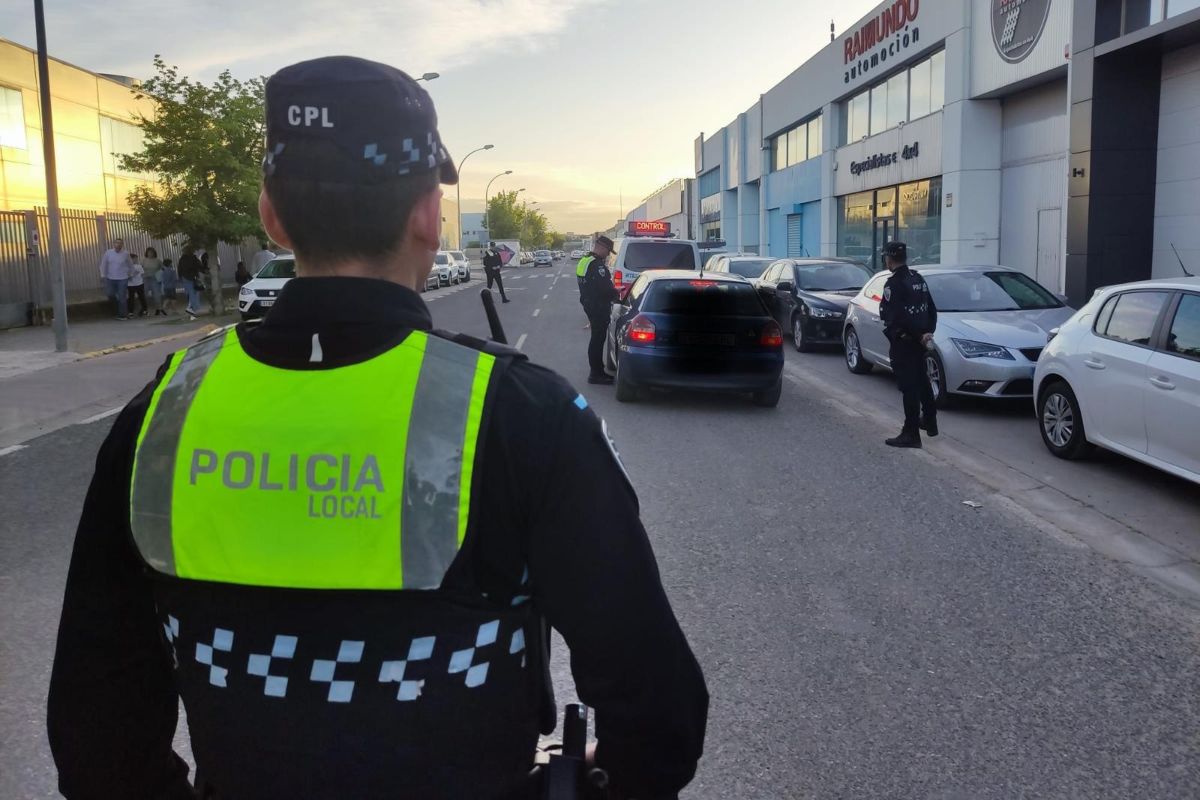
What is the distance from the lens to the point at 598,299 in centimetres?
1265

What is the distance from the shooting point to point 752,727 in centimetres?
372

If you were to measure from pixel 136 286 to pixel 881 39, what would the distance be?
20745mm

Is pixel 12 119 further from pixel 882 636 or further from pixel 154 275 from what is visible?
pixel 882 636

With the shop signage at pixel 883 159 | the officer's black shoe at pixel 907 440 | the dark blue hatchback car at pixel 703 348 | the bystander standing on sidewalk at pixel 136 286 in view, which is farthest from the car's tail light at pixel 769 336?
the bystander standing on sidewalk at pixel 136 286

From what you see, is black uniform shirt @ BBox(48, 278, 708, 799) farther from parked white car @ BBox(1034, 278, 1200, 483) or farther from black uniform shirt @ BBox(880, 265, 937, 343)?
black uniform shirt @ BBox(880, 265, 937, 343)

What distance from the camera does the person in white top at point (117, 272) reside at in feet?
77.2

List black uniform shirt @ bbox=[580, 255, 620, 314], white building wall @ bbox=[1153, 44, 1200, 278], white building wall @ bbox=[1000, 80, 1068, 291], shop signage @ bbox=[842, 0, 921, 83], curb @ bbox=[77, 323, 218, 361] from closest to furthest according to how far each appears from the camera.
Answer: black uniform shirt @ bbox=[580, 255, 620, 314]
white building wall @ bbox=[1153, 44, 1200, 278]
curb @ bbox=[77, 323, 218, 361]
white building wall @ bbox=[1000, 80, 1068, 291]
shop signage @ bbox=[842, 0, 921, 83]

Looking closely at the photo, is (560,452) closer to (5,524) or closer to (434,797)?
(434,797)

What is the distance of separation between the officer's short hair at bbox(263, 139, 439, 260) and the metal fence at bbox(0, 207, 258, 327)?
22302mm

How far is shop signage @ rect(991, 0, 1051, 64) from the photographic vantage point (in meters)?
18.9

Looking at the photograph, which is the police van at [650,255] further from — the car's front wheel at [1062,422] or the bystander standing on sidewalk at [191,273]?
the car's front wheel at [1062,422]

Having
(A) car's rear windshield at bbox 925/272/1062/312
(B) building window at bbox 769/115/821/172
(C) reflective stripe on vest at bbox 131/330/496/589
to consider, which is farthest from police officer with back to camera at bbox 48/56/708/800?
(B) building window at bbox 769/115/821/172

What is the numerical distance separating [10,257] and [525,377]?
2452cm

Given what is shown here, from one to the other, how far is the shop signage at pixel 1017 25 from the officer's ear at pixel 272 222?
2011 cm
